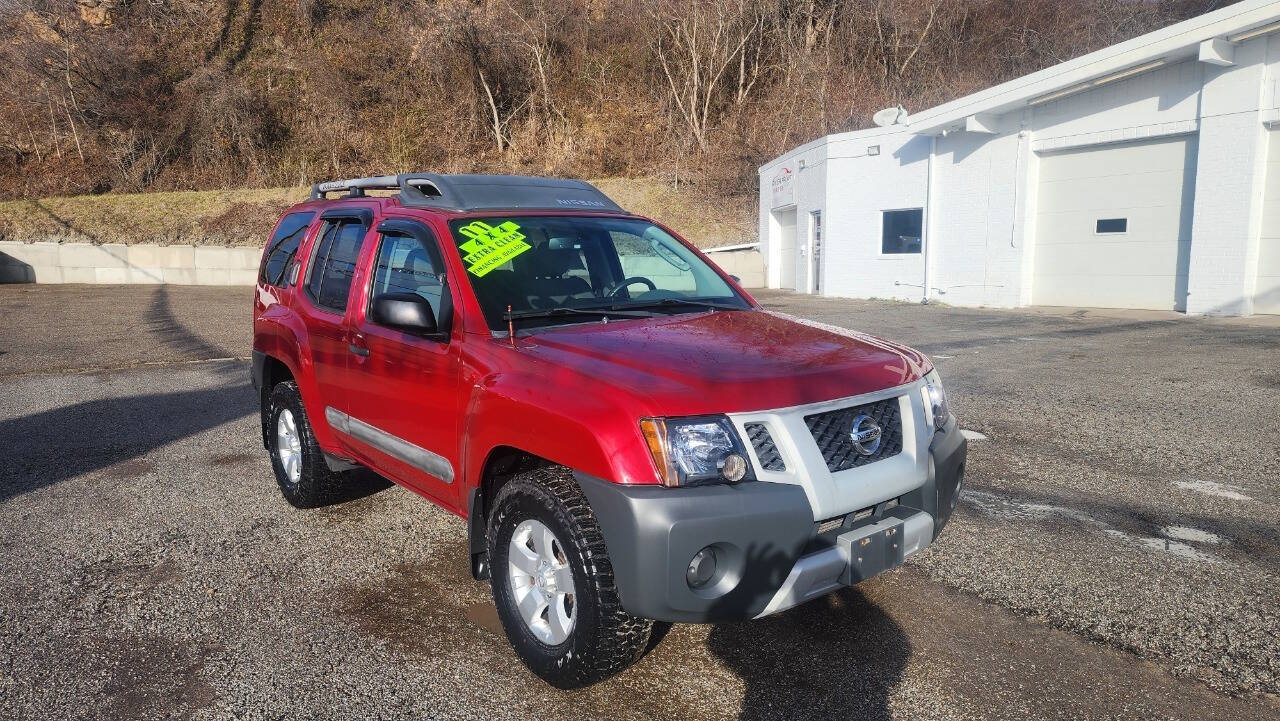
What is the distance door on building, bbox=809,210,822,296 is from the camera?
843 inches

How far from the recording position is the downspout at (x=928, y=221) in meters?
18.1

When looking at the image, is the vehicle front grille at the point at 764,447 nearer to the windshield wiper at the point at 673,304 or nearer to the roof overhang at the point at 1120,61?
the windshield wiper at the point at 673,304

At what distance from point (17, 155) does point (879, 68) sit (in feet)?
112

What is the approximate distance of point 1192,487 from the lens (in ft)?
16.9

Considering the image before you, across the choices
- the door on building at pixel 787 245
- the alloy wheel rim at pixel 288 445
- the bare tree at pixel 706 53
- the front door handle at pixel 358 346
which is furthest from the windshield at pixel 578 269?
the bare tree at pixel 706 53

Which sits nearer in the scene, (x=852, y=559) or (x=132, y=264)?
(x=852, y=559)

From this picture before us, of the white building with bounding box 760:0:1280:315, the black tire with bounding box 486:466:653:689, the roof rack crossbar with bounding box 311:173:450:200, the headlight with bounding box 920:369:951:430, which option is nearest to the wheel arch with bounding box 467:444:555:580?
the black tire with bounding box 486:466:653:689

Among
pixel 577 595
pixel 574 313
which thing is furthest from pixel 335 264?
pixel 577 595

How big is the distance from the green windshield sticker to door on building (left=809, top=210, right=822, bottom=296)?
18145 mm

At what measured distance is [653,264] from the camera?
14.1 ft

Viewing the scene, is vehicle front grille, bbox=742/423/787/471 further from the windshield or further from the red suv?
the windshield

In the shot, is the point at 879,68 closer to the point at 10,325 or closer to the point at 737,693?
the point at 10,325

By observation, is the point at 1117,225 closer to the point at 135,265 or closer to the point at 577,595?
the point at 577,595

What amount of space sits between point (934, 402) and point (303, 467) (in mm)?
3537
